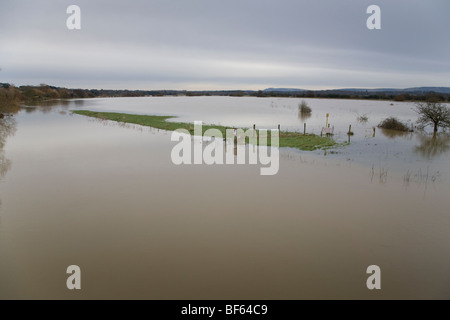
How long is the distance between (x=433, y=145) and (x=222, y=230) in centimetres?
2329

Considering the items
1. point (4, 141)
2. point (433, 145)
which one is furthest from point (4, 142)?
point (433, 145)

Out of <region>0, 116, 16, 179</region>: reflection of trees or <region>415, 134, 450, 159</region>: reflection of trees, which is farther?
<region>415, 134, 450, 159</region>: reflection of trees

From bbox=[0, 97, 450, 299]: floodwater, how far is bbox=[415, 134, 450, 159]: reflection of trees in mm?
5310

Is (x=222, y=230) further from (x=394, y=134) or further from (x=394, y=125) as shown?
(x=394, y=125)

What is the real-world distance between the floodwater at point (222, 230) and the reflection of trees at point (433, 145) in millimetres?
5310

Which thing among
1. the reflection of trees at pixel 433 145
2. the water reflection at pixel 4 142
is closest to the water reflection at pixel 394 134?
the reflection of trees at pixel 433 145

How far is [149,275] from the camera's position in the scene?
6.95m

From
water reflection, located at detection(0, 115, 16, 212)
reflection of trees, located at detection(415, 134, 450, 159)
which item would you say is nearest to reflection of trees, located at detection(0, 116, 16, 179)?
water reflection, located at detection(0, 115, 16, 212)

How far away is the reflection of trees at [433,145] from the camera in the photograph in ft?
68.7

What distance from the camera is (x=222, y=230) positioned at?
912 cm

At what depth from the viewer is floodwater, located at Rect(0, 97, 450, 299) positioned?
664 centimetres

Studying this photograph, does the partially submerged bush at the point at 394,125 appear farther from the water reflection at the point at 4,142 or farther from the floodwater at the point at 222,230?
the water reflection at the point at 4,142

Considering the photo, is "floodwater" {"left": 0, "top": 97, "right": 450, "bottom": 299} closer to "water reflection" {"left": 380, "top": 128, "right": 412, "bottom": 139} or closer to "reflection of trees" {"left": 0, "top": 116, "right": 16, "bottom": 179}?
"reflection of trees" {"left": 0, "top": 116, "right": 16, "bottom": 179}
